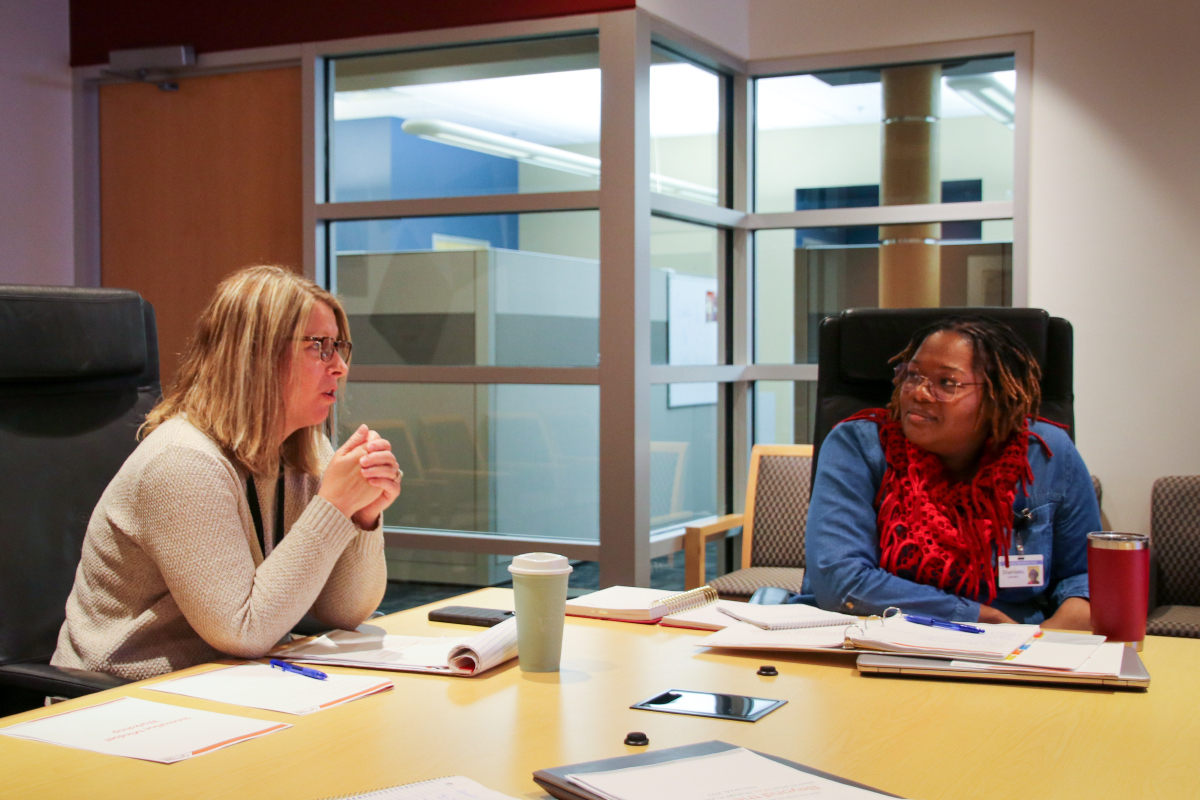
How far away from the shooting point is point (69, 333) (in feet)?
6.74

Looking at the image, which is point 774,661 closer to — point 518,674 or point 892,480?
point 518,674

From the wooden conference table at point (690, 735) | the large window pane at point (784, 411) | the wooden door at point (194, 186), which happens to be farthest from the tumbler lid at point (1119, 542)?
the wooden door at point (194, 186)

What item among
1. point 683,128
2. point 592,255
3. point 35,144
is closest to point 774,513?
point 592,255

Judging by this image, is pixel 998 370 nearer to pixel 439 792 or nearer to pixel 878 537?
pixel 878 537

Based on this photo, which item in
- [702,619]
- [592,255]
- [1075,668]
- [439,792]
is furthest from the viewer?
[592,255]

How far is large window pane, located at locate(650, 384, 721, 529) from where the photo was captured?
12.3 ft

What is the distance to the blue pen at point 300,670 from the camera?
1394 mm

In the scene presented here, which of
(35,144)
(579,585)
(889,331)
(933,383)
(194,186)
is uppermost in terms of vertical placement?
(35,144)

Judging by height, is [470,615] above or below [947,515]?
below

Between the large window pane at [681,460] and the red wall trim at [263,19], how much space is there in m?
1.37

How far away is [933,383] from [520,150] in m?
1.99

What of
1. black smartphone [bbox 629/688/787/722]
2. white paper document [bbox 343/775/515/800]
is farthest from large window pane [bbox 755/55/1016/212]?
white paper document [bbox 343/775/515/800]

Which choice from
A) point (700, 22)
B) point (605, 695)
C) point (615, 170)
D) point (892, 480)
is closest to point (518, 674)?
point (605, 695)

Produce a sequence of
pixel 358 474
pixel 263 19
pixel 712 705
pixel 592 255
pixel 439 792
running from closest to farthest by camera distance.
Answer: pixel 439 792, pixel 712 705, pixel 358 474, pixel 592 255, pixel 263 19
